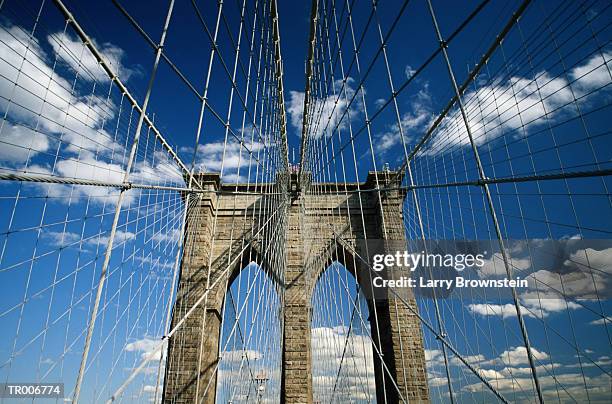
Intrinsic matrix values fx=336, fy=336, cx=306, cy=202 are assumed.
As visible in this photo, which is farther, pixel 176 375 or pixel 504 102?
pixel 176 375

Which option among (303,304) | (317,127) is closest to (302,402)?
(303,304)

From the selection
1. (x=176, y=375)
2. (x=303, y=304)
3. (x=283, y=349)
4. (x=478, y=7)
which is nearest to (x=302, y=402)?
(x=283, y=349)

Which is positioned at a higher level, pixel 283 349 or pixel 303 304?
pixel 303 304

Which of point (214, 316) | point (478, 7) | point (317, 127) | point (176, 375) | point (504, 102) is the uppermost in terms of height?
point (317, 127)

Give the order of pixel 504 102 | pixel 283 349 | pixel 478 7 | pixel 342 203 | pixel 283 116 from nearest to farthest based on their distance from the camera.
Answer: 1. pixel 478 7
2. pixel 504 102
3. pixel 283 349
4. pixel 283 116
5. pixel 342 203

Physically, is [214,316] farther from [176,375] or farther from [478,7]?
[478,7]

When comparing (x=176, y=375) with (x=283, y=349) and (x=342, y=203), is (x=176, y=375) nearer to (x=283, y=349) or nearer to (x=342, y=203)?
(x=283, y=349)

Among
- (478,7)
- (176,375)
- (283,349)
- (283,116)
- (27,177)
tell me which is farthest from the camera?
(283,116)
